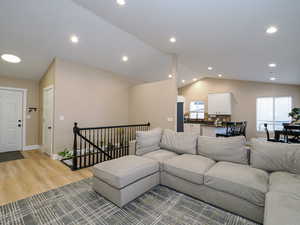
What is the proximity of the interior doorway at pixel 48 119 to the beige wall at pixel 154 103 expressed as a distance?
110 inches

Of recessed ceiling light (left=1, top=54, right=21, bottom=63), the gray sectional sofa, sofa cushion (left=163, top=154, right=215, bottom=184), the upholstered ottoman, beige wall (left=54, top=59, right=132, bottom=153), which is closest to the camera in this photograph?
the gray sectional sofa

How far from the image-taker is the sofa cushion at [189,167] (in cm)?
215

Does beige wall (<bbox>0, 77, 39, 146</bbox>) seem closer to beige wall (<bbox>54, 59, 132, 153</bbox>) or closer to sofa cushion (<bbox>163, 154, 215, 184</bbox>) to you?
beige wall (<bbox>54, 59, 132, 153</bbox>)

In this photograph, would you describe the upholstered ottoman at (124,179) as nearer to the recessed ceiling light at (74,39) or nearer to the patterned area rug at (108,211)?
the patterned area rug at (108,211)

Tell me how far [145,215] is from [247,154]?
1935mm

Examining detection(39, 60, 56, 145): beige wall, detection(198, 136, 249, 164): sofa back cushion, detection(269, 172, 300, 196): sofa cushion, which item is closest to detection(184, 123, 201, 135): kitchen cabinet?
detection(198, 136, 249, 164): sofa back cushion

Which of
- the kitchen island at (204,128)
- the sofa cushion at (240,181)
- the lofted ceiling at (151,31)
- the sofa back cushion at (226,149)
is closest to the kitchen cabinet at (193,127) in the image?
the kitchen island at (204,128)

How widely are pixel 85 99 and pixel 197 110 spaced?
6011mm

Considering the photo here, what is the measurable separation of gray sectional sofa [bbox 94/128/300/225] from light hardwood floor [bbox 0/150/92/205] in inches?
42.2

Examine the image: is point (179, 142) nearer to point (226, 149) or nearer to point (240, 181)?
point (226, 149)

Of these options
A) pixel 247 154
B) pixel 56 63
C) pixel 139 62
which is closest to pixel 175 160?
pixel 247 154

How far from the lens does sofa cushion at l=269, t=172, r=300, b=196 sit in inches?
63.2

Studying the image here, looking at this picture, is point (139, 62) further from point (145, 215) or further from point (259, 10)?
point (145, 215)

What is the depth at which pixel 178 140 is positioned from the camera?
313 centimetres
